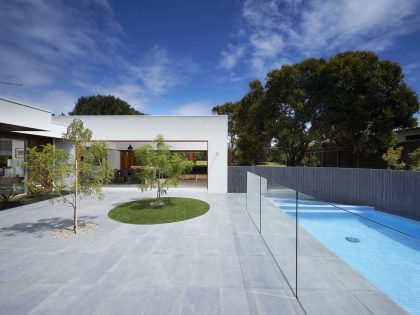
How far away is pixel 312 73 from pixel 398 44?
580 centimetres

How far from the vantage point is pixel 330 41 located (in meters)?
17.5

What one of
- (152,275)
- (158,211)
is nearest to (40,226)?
(158,211)

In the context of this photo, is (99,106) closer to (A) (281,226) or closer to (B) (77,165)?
(B) (77,165)

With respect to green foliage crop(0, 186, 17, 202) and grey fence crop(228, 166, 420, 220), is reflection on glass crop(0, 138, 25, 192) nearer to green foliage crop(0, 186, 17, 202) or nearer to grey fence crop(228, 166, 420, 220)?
green foliage crop(0, 186, 17, 202)

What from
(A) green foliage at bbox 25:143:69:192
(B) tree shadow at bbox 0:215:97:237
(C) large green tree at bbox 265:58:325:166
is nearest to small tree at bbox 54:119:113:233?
(A) green foliage at bbox 25:143:69:192

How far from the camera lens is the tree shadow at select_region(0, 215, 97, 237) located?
269 inches

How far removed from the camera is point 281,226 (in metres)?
4.73

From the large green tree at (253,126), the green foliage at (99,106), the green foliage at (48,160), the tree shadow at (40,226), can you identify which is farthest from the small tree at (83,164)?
the green foliage at (99,106)

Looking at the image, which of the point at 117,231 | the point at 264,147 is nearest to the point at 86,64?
the point at 117,231

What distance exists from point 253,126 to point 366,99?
9.43 m

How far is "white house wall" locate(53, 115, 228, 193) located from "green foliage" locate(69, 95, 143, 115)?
101 ft

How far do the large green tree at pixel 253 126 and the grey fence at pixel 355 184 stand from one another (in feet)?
26.1

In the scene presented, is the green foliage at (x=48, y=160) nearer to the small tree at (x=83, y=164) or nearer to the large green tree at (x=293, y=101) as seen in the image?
the small tree at (x=83, y=164)

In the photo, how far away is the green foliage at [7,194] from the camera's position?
1029 cm
